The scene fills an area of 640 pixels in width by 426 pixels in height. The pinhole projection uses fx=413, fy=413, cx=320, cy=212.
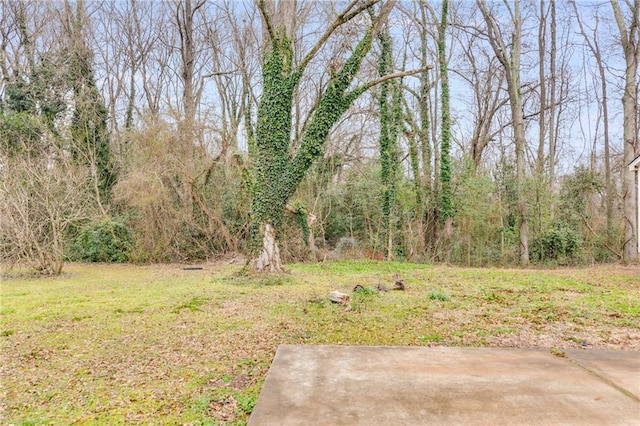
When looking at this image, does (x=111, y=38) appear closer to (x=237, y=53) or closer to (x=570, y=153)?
(x=237, y=53)

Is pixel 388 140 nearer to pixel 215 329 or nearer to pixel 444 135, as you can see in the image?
pixel 444 135

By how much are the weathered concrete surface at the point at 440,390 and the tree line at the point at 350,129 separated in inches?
317

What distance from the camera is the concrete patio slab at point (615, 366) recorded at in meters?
2.03

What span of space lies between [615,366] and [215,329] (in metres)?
3.67

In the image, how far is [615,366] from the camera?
2297 millimetres

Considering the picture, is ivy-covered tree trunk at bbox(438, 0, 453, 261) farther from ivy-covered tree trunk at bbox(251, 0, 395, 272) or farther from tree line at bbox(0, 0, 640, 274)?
ivy-covered tree trunk at bbox(251, 0, 395, 272)

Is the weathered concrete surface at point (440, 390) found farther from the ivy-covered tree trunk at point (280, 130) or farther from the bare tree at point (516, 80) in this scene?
the bare tree at point (516, 80)

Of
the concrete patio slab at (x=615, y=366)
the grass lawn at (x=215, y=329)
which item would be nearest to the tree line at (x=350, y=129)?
the grass lawn at (x=215, y=329)

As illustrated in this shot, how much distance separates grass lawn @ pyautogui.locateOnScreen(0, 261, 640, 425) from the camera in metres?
2.77

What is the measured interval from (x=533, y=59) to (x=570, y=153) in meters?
4.77

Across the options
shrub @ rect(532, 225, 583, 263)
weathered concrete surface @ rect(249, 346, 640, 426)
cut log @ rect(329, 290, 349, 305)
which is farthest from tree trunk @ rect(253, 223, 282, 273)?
shrub @ rect(532, 225, 583, 263)

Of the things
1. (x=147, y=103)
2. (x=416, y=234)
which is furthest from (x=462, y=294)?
(x=147, y=103)

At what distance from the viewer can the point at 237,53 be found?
17.6 meters

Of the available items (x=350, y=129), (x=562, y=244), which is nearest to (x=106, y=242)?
(x=350, y=129)
